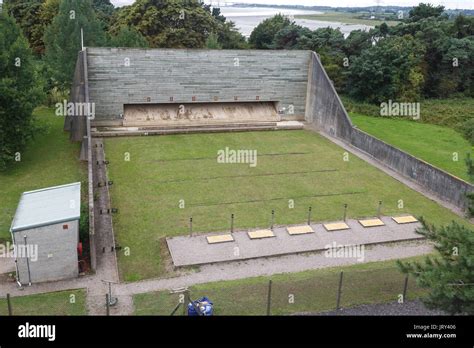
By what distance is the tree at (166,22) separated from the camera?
1809 inches

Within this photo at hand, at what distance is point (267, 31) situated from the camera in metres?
52.5

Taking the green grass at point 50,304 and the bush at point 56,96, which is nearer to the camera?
the green grass at point 50,304

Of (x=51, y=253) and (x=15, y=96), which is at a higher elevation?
(x=15, y=96)

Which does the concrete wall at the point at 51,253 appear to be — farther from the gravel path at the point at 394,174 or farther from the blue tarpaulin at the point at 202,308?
the gravel path at the point at 394,174

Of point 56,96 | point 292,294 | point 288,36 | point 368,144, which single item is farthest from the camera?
point 288,36

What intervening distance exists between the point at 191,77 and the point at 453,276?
22728 millimetres

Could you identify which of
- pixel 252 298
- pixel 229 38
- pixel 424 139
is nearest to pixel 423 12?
pixel 229 38

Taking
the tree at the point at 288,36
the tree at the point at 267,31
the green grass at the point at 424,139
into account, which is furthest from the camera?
the tree at the point at 267,31

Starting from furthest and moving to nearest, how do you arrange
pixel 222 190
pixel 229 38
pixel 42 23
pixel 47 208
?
pixel 229 38
pixel 42 23
pixel 222 190
pixel 47 208

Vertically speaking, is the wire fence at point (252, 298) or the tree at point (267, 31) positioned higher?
the tree at point (267, 31)

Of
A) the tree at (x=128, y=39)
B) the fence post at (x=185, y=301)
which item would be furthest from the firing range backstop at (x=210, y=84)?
the fence post at (x=185, y=301)

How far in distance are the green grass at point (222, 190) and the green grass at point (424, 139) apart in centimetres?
486

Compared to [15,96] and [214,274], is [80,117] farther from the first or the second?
[214,274]
